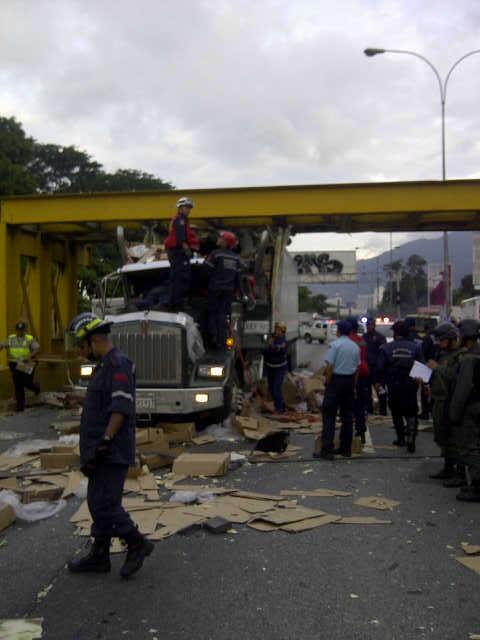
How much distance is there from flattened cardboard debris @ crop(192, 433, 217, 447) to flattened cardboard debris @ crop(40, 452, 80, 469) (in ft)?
6.72

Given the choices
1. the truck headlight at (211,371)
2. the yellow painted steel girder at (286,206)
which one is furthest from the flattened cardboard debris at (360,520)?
the yellow painted steel girder at (286,206)

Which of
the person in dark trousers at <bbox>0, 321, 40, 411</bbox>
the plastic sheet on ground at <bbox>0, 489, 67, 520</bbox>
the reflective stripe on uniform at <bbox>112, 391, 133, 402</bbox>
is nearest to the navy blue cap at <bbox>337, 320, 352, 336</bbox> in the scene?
the plastic sheet on ground at <bbox>0, 489, 67, 520</bbox>

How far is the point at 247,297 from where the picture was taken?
40.6 feet

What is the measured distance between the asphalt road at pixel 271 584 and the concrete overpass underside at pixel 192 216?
27.5ft

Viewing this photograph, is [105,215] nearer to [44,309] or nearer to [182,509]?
[44,309]

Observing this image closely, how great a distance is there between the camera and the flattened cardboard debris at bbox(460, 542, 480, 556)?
5391 millimetres

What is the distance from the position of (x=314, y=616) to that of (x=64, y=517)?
2942 mm

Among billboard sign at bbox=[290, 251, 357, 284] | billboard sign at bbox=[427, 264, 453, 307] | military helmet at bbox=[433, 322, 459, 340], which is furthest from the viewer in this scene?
billboard sign at bbox=[290, 251, 357, 284]

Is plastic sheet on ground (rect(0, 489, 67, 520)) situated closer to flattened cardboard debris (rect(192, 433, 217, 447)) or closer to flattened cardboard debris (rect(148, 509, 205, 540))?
flattened cardboard debris (rect(148, 509, 205, 540))

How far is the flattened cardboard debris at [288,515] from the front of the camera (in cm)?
617

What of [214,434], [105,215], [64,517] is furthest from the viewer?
[105,215]

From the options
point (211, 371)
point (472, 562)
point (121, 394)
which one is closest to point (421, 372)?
point (211, 371)

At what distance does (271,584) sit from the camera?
15.8 ft

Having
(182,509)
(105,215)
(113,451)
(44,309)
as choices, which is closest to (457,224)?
(105,215)
